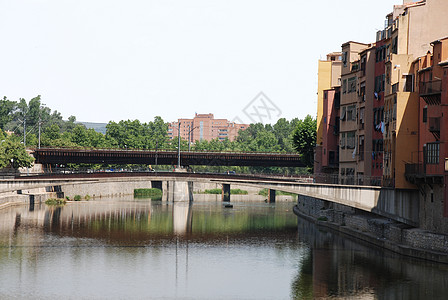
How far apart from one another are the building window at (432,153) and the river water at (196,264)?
29.8 feet

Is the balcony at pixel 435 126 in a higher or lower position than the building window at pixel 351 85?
lower

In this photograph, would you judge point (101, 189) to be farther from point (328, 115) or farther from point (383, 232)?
point (383, 232)

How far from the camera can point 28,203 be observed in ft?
387

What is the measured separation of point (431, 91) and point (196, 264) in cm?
2644

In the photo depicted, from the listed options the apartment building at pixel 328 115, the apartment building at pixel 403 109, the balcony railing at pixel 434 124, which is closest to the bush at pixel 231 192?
the apartment building at pixel 328 115

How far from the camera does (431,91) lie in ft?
186

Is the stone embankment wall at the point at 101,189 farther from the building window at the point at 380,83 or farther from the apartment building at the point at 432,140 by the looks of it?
the apartment building at the point at 432,140

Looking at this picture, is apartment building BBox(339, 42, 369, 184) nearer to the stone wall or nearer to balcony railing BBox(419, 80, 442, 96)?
the stone wall

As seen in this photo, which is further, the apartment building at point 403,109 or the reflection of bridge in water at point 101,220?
the reflection of bridge in water at point 101,220

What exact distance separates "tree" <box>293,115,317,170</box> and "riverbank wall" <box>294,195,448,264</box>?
69.0ft

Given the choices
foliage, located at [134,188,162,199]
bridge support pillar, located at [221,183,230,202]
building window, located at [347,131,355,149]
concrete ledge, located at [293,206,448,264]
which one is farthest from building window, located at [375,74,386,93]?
foliage, located at [134,188,162,199]

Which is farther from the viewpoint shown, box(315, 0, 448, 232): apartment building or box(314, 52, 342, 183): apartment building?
box(314, 52, 342, 183): apartment building

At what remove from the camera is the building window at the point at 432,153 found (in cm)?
5612

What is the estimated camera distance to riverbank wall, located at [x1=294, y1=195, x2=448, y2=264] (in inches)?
2159
